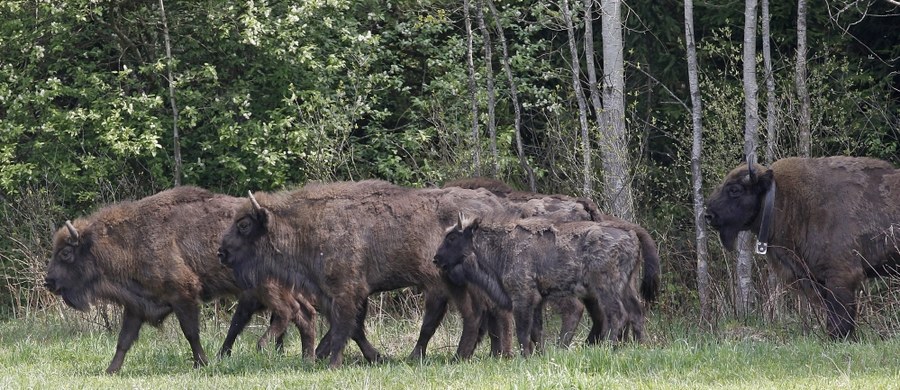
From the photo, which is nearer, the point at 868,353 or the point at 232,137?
the point at 868,353

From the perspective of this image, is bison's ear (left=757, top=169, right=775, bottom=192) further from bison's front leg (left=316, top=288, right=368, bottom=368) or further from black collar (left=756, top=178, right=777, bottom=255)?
bison's front leg (left=316, top=288, right=368, bottom=368)

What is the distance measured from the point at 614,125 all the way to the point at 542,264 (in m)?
6.68

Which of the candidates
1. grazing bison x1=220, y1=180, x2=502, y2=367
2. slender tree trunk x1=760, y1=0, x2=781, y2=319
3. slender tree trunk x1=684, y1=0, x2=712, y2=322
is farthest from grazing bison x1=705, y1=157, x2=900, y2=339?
slender tree trunk x1=684, y1=0, x2=712, y2=322

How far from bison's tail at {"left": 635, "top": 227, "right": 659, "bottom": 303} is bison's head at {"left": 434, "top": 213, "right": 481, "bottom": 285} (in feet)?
5.75

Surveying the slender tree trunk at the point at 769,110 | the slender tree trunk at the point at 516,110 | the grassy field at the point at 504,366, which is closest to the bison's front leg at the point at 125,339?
the grassy field at the point at 504,366

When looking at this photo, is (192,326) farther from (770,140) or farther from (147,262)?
(770,140)

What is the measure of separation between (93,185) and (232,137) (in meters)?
3.30

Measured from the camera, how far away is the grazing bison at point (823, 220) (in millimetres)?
13695

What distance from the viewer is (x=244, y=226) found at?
1443 cm

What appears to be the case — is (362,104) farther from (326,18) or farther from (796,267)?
(796,267)

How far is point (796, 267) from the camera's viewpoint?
14.2 metres

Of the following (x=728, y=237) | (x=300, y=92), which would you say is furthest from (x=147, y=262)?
(x=300, y=92)

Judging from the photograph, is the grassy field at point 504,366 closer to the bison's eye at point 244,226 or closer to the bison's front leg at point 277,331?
the bison's front leg at point 277,331

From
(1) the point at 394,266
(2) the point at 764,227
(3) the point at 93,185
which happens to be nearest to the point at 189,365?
(1) the point at 394,266
